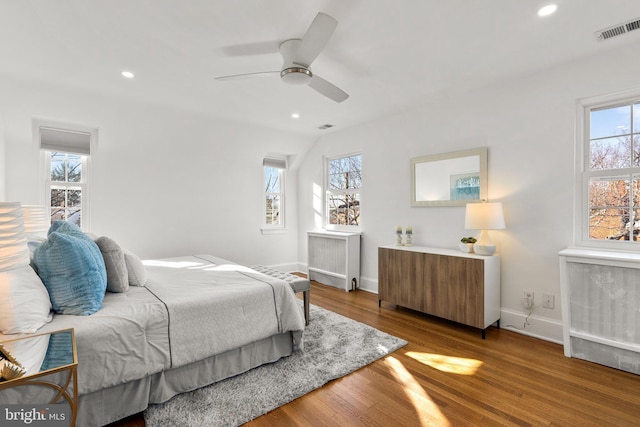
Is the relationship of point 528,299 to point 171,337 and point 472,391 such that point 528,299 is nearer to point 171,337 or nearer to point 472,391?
point 472,391

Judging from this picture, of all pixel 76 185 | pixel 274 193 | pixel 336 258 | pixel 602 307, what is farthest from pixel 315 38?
pixel 274 193

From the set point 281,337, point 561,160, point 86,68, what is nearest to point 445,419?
point 281,337

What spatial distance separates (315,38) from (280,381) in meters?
2.26

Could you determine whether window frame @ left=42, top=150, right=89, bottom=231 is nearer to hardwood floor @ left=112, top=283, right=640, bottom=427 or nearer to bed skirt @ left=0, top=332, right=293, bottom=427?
bed skirt @ left=0, top=332, right=293, bottom=427

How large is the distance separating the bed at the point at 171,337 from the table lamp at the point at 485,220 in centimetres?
189

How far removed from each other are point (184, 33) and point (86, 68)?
1.19 metres

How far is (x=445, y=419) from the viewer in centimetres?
176

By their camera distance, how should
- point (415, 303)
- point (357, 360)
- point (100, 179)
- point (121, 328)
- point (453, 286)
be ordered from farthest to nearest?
point (100, 179), point (415, 303), point (453, 286), point (357, 360), point (121, 328)

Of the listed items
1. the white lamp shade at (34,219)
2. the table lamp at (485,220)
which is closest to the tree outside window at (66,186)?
the white lamp shade at (34,219)

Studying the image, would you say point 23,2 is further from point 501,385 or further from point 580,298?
point 580,298

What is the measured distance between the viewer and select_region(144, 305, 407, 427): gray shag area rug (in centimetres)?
176

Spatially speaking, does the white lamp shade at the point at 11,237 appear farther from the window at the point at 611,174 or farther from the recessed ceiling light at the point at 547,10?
the window at the point at 611,174

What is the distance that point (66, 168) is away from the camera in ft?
12.2

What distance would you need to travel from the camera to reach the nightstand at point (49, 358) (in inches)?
45.7
